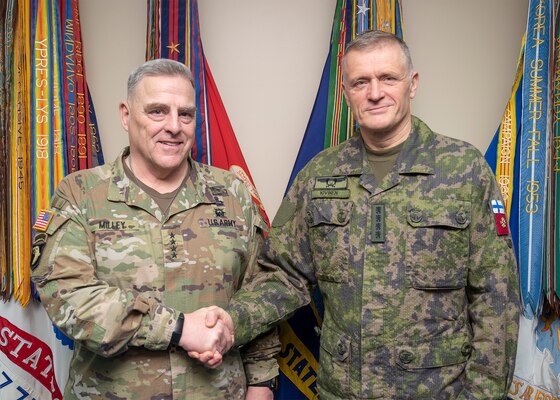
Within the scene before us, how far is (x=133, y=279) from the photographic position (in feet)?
5.54

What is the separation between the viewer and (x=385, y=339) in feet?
5.59

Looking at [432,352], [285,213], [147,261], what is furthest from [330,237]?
[147,261]

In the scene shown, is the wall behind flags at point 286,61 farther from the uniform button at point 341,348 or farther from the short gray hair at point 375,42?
the uniform button at point 341,348

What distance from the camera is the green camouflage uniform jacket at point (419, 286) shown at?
66.1 inches

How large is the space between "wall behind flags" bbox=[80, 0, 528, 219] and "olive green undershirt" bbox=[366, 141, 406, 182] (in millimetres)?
830

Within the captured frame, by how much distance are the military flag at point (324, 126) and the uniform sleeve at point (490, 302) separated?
73 centimetres

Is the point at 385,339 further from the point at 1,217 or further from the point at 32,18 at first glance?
the point at 32,18

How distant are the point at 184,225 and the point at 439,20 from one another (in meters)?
1.55

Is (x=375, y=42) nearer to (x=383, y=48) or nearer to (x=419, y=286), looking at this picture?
(x=383, y=48)

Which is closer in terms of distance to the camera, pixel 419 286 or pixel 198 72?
pixel 419 286

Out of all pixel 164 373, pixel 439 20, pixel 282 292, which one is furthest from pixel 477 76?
pixel 164 373

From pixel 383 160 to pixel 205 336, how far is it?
0.76m

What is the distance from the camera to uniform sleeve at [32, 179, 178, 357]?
1.56 metres

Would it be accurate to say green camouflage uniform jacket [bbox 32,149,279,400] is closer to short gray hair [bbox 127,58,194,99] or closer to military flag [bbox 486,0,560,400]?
→ short gray hair [bbox 127,58,194,99]
